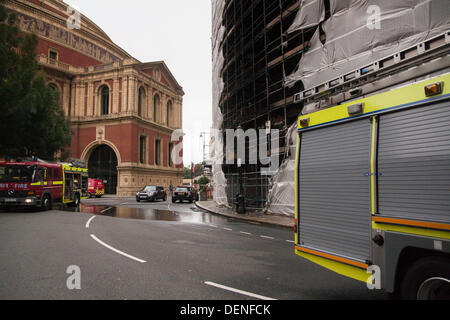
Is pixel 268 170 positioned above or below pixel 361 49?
below

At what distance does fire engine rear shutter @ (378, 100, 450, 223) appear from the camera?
3.06 metres

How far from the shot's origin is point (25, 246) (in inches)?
282

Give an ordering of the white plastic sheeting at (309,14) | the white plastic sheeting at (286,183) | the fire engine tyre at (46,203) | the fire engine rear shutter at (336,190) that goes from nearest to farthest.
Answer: the fire engine rear shutter at (336,190)
the white plastic sheeting at (309,14)
the white plastic sheeting at (286,183)
the fire engine tyre at (46,203)

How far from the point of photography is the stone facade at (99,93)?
4147 centimetres

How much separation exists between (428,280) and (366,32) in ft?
34.3

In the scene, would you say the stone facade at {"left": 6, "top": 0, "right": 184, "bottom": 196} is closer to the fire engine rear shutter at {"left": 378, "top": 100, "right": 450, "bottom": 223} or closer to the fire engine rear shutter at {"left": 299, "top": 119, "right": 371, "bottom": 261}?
the fire engine rear shutter at {"left": 299, "top": 119, "right": 371, "bottom": 261}

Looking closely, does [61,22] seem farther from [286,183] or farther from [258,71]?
[286,183]

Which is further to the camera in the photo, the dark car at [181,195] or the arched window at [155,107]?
the arched window at [155,107]

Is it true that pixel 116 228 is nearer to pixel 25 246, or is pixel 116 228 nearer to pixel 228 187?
pixel 25 246

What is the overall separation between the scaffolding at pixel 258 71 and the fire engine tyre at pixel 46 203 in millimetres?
10185

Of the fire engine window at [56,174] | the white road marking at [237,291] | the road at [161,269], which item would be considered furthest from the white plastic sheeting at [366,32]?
the fire engine window at [56,174]

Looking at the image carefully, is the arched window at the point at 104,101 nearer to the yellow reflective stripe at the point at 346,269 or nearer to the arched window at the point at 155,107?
the arched window at the point at 155,107
